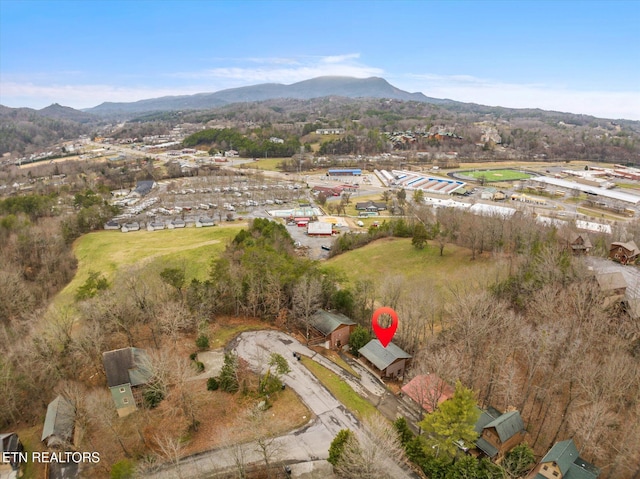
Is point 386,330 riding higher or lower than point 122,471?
higher

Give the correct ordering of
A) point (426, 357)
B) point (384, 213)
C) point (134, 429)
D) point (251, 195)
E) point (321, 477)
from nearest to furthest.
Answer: point (321, 477) → point (134, 429) → point (426, 357) → point (384, 213) → point (251, 195)

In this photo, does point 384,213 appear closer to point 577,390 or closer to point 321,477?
point 577,390

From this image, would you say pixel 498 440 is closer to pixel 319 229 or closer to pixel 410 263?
pixel 410 263

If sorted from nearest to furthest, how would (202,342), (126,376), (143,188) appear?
(126,376) → (202,342) → (143,188)

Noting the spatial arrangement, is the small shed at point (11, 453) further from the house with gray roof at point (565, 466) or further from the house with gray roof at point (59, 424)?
the house with gray roof at point (565, 466)

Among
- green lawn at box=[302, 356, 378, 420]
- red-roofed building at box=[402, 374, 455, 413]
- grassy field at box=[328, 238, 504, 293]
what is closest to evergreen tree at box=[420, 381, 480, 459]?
red-roofed building at box=[402, 374, 455, 413]

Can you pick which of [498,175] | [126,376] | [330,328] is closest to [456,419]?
[330,328]

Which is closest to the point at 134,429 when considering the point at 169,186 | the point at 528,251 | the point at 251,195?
the point at 528,251
